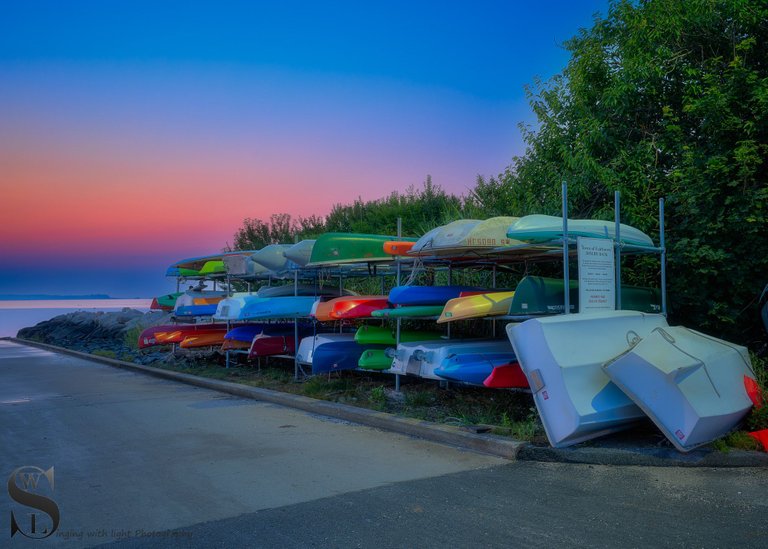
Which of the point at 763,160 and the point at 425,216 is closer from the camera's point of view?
the point at 763,160

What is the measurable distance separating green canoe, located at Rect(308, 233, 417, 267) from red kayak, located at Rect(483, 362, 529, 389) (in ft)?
12.4

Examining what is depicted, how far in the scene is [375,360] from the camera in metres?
9.99

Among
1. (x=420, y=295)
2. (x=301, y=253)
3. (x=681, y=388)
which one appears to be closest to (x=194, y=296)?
(x=301, y=253)

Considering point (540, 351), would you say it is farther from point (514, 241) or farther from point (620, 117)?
point (620, 117)

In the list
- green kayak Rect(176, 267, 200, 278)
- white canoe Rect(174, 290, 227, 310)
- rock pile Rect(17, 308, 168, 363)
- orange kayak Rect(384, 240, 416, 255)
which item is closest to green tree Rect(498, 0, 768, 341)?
orange kayak Rect(384, 240, 416, 255)

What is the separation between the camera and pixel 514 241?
332 inches

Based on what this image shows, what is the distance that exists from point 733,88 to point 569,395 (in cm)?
568

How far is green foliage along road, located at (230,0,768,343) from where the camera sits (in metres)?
Answer: 8.75

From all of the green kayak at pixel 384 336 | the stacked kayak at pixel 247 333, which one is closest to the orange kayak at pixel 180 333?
the stacked kayak at pixel 247 333

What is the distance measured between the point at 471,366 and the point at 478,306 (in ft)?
2.91

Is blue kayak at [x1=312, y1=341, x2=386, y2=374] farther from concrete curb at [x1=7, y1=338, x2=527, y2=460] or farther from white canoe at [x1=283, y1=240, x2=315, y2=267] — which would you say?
white canoe at [x1=283, y1=240, x2=315, y2=267]

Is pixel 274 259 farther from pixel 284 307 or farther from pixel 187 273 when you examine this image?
pixel 187 273

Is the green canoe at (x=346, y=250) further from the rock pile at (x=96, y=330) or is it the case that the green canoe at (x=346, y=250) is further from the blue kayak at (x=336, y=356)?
the rock pile at (x=96, y=330)

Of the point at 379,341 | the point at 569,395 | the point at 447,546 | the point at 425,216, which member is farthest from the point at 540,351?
the point at 425,216
